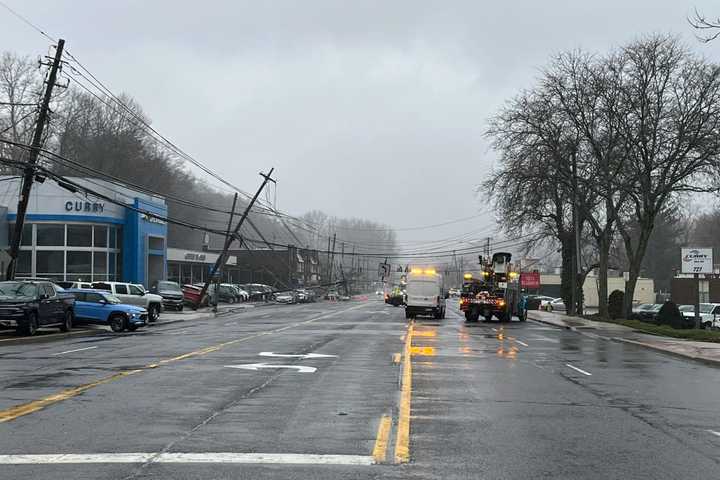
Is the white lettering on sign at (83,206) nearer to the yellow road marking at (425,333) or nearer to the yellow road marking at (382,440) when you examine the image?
the yellow road marking at (425,333)

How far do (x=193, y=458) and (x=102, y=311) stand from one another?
80.9 feet

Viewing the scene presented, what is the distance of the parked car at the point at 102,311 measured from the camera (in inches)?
1192

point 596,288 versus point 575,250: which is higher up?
point 575,250

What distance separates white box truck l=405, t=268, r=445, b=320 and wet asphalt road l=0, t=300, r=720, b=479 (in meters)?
23.8

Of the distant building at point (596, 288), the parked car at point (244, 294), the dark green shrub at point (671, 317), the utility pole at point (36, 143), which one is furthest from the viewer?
the distant building at point (596, 288)

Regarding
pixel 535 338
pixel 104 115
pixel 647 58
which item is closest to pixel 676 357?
pixel 535 338

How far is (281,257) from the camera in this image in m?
114

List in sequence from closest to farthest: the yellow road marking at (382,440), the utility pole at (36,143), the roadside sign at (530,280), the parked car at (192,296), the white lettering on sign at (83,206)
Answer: the yellow road marking at (382,440) → the utility pole at (36,143) → the white lettering on sign at (83,206) → the parked car at (192,296) → the roadside sign at (530,280)

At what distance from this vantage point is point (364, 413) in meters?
10.0

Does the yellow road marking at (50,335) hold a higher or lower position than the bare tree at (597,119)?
lower

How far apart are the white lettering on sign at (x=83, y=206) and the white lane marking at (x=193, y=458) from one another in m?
44.1

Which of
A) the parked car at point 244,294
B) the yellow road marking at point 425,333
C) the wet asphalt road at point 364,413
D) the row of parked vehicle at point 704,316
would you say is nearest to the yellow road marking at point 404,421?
the wet asphalt road at point 364,413

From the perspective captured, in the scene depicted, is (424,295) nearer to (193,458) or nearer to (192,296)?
(192,296)

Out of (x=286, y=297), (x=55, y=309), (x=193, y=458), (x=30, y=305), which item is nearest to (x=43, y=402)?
(x=193, y=458)
